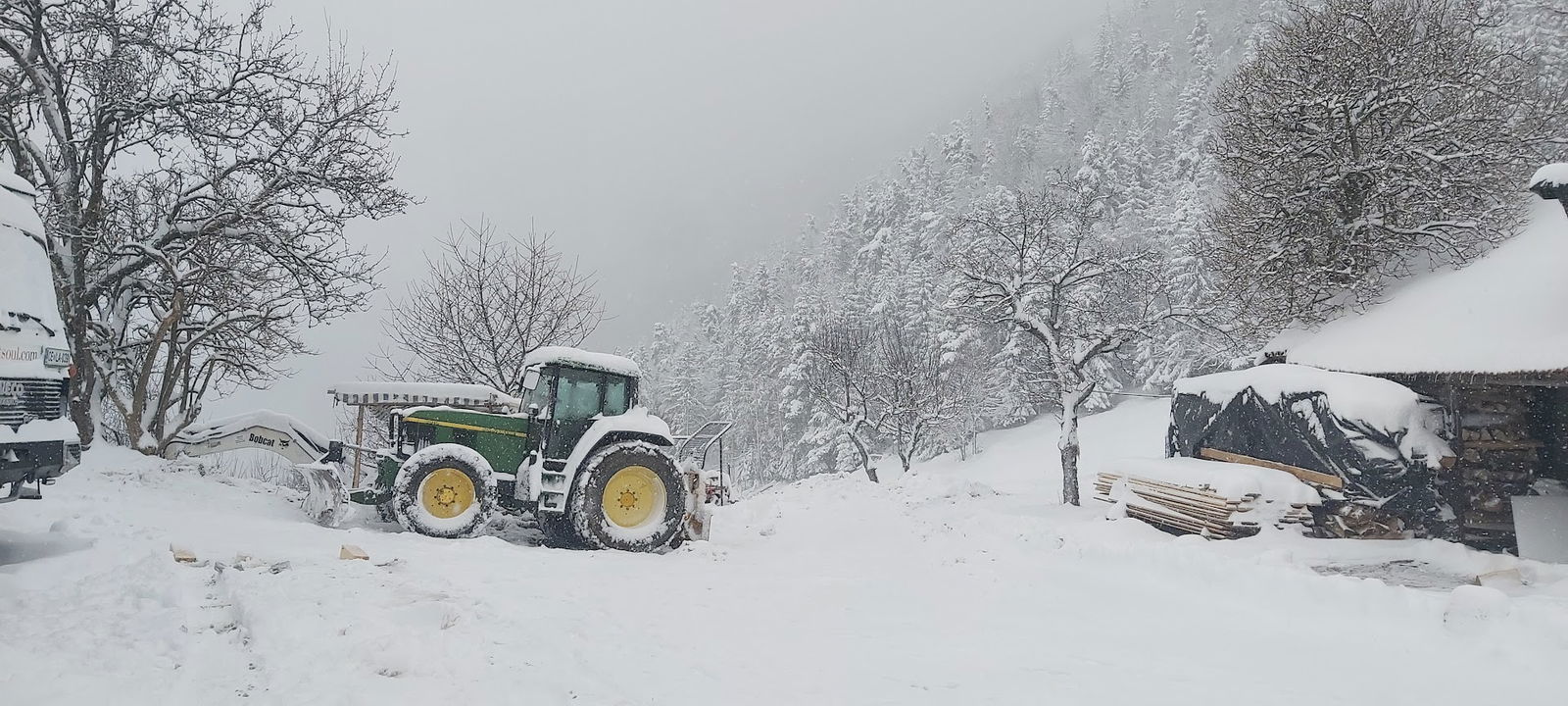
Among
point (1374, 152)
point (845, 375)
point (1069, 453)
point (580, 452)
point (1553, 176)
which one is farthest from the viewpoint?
point (845, 375)

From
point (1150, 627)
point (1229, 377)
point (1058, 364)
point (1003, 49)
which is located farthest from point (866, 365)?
point (1003, 49)

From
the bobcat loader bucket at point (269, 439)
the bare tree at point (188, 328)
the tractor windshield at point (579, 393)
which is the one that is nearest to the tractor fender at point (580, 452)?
the tractor windshield at point (579, 393)

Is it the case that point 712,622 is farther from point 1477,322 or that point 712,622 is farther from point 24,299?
point 1477,322

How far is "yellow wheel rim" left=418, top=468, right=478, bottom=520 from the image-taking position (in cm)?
832

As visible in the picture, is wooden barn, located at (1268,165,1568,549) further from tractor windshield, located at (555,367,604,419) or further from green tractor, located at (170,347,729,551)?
tractor windshield, located at (555,367,604,419)

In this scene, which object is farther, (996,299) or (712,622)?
(996,299)

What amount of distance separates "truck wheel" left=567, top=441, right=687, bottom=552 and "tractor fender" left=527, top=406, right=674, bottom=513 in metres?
0.13

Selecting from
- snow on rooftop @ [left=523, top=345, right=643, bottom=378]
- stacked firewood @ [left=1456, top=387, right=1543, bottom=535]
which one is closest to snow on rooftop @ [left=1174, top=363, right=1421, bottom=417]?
stacked firewood @ [left=1456, top=387, right=1543, bottom=535]

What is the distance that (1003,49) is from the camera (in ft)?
632

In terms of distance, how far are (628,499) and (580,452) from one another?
2.63ft

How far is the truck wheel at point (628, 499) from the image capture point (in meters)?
8.44

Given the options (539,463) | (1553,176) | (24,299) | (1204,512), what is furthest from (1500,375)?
(24,299)

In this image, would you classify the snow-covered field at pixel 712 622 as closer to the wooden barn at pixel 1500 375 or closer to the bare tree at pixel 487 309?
the wooden barn at pixel 1500 375

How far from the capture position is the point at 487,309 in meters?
18.7
